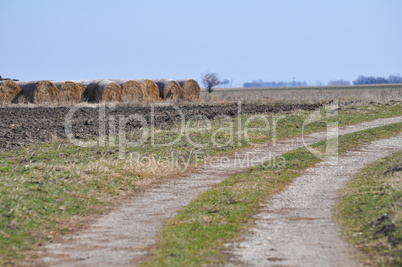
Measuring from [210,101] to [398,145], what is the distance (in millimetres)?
26173

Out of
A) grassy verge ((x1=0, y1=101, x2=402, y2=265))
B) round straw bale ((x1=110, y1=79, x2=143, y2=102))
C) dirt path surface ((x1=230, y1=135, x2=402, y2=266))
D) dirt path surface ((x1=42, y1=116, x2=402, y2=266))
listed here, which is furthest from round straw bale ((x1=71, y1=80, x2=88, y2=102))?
dirt path surface ((x1=230, y1=135, x2=402, y2=266))

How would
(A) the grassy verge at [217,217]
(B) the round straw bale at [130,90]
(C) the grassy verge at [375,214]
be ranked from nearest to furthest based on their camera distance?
(C) the grassy verge at [375,214] < (A) the grassy verge at [217,217] < (B) the round straw bale at [130,90]

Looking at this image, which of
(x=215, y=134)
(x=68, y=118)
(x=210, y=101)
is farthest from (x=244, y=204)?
(x=210, y=101)

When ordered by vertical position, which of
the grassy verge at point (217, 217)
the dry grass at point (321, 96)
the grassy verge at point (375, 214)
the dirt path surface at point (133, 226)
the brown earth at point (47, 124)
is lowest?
the dirt path surface at point (133, 226)

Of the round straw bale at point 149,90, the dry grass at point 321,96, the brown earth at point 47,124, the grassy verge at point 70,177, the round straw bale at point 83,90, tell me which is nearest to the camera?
the grassy verge at point 70,177

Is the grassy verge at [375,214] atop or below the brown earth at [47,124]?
below

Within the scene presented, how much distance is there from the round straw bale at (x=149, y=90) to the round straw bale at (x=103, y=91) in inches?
90.1

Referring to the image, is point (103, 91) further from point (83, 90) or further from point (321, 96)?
point (321, 96)

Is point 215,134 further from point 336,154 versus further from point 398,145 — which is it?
point 398,145

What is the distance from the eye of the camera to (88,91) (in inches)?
1540

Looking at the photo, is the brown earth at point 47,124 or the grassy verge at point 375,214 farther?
the brown earth at point 47,124

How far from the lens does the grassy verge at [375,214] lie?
7.19 m

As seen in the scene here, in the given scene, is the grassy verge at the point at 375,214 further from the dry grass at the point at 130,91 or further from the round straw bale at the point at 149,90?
the round straw bale at the point at 149,90

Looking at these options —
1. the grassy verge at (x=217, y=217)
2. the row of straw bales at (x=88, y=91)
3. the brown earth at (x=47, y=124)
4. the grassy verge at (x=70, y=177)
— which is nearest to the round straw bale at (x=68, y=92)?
the row of straw bales at (x=88, y=91)
